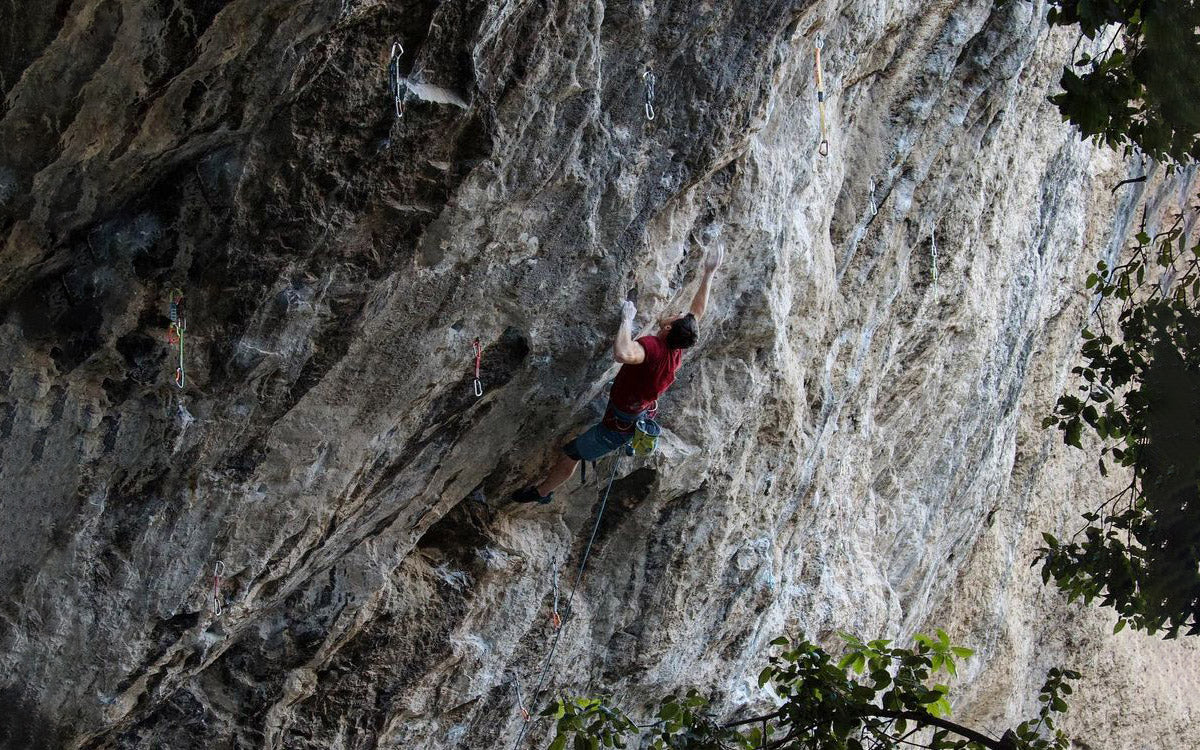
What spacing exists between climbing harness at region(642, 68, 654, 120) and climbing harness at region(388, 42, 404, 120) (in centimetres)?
110

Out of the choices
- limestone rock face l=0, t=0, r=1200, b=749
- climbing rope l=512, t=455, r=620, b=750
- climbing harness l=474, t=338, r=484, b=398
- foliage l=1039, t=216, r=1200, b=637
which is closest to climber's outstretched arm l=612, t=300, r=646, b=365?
limestone rock face l=0, t=0, r=1200, b=749

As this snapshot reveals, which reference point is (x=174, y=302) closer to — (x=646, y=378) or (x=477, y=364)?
(x=477, y=364)

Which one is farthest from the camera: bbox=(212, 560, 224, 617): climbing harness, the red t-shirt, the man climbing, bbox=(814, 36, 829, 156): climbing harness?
bbox=(814, 36, 829, 156): climbing harness

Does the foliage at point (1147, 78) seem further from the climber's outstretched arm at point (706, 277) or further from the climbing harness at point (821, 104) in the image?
the climber's outstretched arm at point (706, 277)

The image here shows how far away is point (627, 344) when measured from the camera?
187 inches

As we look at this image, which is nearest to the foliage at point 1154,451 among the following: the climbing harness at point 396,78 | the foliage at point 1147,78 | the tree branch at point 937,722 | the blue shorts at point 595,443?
the foliage at point 1147,78

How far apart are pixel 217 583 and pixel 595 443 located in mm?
1732

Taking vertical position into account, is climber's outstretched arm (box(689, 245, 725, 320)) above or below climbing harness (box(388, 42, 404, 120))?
above

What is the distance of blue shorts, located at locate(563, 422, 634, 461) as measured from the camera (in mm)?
5199

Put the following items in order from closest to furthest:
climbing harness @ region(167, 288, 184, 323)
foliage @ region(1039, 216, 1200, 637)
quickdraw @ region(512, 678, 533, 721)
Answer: climbing harness @ region(167, 288, 184, 323)
foliage @ region(1039, 216, 1200, 637)
quickdraw @ region(512, 678, 533, 721)

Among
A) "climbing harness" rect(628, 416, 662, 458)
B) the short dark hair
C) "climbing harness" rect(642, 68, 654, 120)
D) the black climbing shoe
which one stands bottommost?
the black climbing shoe

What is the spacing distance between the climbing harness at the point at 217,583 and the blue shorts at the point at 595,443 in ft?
5.34

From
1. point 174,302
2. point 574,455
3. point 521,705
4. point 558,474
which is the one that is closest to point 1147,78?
point 574,455

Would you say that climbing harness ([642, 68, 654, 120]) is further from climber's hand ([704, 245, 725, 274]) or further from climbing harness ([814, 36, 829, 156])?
climbing harness ([814, 36, 829, 156])
